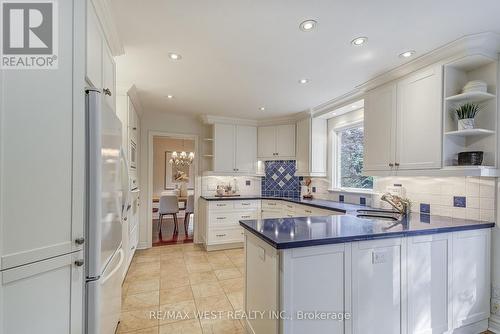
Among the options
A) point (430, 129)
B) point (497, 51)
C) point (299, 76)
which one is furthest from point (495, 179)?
point (299, 76)

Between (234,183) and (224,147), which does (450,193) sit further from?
(234,183)

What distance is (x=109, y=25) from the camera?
1.62m

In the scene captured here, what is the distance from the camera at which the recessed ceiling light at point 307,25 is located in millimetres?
1634

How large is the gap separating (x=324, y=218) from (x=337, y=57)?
147cm

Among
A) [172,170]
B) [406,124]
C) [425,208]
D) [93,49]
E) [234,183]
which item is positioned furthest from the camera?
[172,170]

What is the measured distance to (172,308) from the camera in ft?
7.49

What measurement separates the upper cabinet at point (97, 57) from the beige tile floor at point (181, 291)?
1869 mm

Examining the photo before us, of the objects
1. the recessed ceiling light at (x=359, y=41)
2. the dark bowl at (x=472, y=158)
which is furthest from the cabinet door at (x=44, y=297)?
the dark bowl at (x=472, y=158)

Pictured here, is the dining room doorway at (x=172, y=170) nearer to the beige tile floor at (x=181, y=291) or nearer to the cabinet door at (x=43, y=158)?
the beige tile floor at (x=181, y=291)

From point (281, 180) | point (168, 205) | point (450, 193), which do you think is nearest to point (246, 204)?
point (281, 180)

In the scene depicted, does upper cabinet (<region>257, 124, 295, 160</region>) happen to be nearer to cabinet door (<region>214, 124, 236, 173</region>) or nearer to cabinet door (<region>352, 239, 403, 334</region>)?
cabinet door (<region>214, 124, 236, 173</region>)

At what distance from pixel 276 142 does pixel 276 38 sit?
2.69 m

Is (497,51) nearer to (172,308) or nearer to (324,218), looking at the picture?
(324,218)

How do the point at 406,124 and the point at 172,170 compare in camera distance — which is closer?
the point at 406,124
